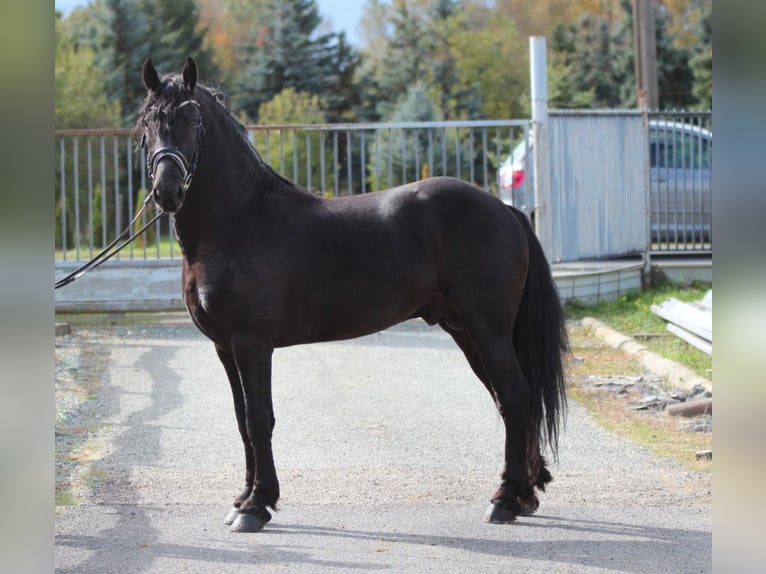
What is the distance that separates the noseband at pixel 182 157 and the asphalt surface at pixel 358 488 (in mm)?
1775

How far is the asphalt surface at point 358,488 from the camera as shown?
177 inches

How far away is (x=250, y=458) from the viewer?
17.1 ft

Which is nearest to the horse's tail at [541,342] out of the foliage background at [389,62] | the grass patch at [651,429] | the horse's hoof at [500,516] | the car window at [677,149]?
the horse's hoof at [500,516]

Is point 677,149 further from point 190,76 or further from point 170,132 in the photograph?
point 170,132

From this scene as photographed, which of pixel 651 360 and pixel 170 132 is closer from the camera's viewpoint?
pixel 170 132

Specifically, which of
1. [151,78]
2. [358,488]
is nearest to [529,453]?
[358,488]

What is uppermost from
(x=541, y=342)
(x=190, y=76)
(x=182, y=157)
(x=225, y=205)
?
(x=190, y=76)

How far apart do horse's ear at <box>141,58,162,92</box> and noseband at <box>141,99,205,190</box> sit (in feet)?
0.53

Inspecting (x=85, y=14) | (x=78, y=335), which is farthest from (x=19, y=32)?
(x=85, y=14)

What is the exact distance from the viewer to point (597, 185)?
1350 cm

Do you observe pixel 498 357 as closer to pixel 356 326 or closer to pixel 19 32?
pixel 356 326

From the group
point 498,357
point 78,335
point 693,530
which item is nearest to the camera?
point 693,530

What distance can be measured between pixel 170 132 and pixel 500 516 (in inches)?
99.7

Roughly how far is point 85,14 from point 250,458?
1631 inches
